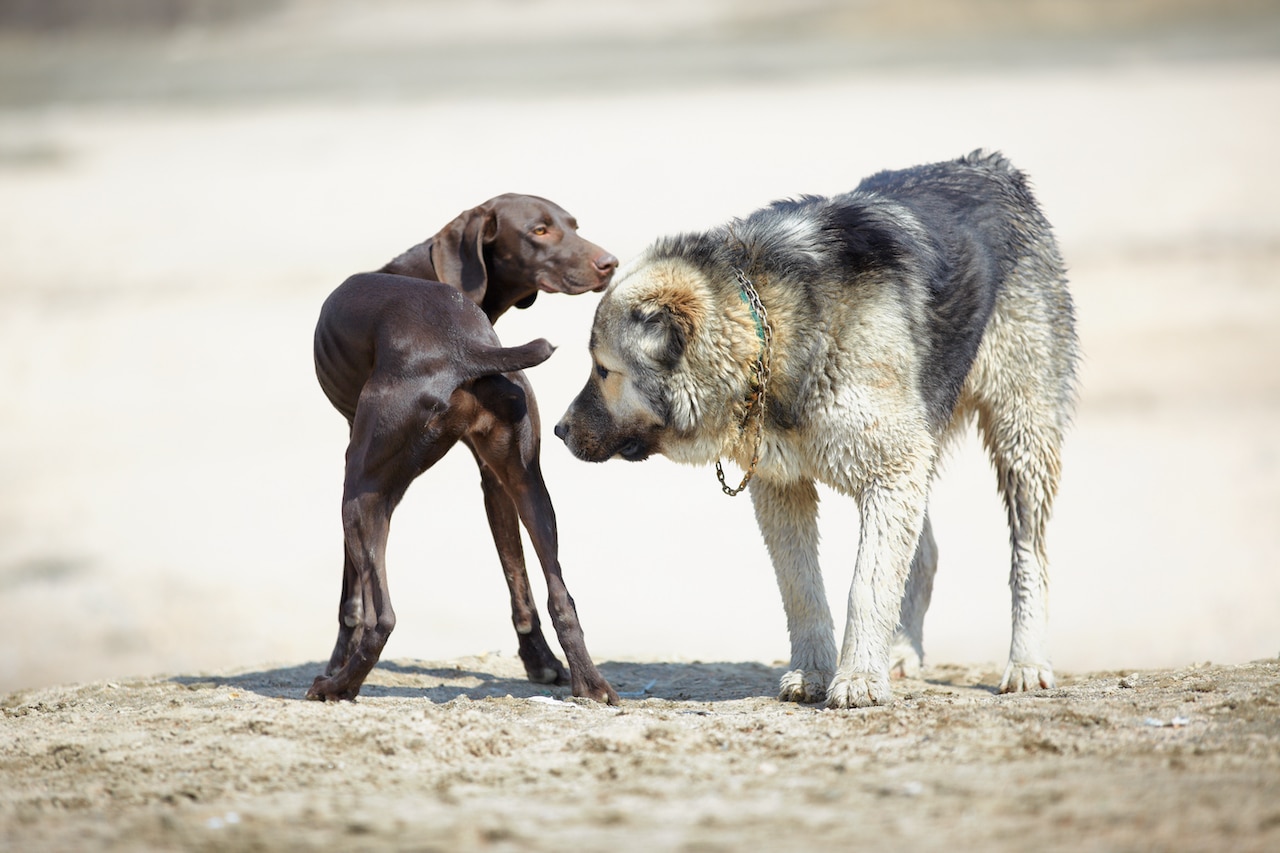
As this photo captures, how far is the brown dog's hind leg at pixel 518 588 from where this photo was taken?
22.4ft

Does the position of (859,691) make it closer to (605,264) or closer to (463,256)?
(605,264)

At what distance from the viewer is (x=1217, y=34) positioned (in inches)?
1287

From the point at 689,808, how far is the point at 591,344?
2.70 meters

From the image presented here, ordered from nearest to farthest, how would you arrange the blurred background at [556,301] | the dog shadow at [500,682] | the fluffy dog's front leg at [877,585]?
the fluffy dog's front leg at [877,585] → the dog shadow at [500,682] → the blurred background at [556,301]

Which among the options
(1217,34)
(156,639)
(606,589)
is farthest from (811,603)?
(1217,34)

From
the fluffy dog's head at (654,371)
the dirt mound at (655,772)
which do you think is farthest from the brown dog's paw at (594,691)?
the fluffy dog's head at (654,371)

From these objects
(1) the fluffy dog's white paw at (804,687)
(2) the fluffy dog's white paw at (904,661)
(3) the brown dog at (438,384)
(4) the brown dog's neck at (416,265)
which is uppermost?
(4) the brown dog's neck at (416,265)

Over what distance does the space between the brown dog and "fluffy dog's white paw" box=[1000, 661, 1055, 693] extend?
2.04 metres

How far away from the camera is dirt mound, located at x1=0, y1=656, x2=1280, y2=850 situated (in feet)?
11.8

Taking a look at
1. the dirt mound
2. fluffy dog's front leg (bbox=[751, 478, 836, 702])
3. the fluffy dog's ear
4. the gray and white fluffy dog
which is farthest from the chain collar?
the dirt mound

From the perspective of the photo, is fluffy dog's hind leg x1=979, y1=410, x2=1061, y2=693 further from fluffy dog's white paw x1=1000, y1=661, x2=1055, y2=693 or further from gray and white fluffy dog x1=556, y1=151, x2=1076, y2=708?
gray and white fluffy dog x1=556, y1=151, x2=1076, y2=708

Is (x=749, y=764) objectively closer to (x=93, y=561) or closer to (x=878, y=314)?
(x=878, y=314)

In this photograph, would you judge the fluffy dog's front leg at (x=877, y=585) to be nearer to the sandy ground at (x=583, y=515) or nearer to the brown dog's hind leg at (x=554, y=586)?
the sandy ground at (x=583, y=515)

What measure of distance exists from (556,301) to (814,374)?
1367 centimetres
